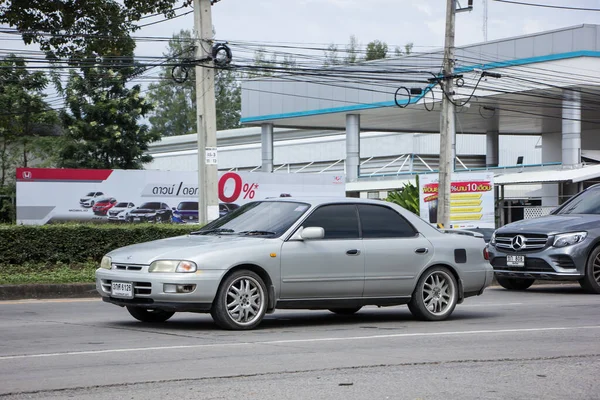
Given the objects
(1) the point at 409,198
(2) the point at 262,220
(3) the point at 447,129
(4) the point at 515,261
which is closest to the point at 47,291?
(2) the point at 262,220

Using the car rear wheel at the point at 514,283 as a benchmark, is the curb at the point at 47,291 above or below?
above

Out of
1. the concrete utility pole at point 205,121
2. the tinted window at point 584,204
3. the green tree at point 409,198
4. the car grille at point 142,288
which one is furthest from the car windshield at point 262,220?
the green tree at point 409,198

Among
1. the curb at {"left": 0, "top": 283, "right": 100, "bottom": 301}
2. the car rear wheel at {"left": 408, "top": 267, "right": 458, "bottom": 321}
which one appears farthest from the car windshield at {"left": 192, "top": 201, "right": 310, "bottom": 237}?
the curb at {"left": 0, "top": 283, "right": 100, "bottom": 301}

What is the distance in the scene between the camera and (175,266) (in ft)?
31.4

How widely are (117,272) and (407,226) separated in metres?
3.63

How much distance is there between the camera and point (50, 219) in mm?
31297

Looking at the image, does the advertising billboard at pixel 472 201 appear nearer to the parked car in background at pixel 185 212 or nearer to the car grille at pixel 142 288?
the parked car in background at pixel 185 212

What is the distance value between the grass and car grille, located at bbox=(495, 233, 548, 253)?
7311mm

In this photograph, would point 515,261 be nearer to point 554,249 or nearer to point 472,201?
point 554,249

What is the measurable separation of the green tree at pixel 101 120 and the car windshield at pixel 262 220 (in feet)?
112

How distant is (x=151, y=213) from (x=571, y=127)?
18.6m

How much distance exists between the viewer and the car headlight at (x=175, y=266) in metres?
9.55

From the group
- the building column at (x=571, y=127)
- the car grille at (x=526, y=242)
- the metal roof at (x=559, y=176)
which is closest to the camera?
the car grille at (x=526, y=242)

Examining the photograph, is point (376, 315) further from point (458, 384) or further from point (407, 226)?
point (458, 384)
